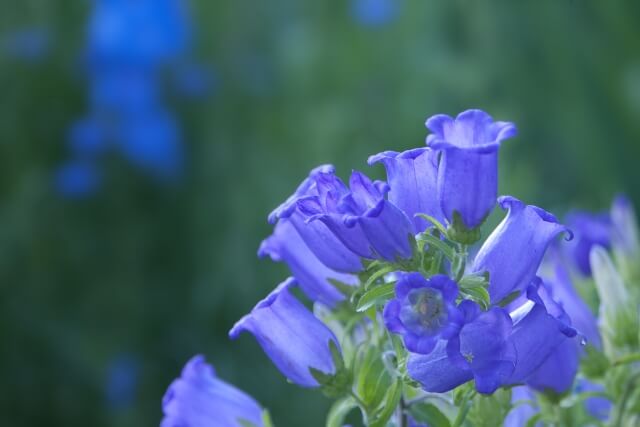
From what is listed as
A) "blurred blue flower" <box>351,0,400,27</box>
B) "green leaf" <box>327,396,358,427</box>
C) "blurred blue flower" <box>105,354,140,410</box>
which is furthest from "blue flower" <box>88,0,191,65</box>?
"green leaf" <box>327,396,358,427</box>

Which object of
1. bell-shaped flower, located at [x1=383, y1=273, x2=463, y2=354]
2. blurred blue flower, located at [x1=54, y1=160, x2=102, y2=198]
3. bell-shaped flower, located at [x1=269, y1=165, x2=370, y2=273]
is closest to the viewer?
bell-shaped flower, located at [x1=383, y1=273, x2=463, y2=354]

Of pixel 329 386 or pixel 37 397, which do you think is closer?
pixel 329 386

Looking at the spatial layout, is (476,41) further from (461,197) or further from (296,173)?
(461,197)

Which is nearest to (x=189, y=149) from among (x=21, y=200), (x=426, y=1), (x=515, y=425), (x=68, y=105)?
(x=68, y=105)

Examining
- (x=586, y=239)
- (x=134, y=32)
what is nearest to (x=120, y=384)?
(x=134, y=32)

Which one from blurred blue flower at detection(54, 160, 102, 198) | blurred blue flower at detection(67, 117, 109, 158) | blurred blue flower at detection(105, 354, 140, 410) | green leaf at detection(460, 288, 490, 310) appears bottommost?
green leaf at detection(460, 288, 490, 310)

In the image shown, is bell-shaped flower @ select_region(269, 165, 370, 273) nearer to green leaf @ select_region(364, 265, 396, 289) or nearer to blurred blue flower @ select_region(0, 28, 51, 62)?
green leaf @ select_region(364, 265, 396, 289)
